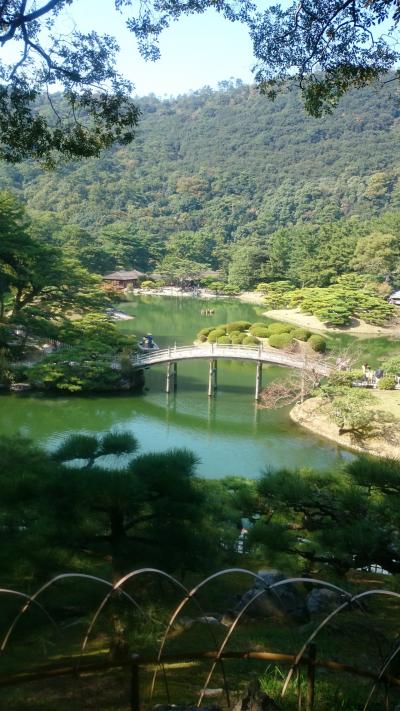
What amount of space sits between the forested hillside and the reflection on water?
25938 mm

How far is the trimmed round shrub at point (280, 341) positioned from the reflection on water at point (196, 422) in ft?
10.2

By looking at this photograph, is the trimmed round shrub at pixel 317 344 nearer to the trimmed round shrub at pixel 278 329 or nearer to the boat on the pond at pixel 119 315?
the trimmed round shrub at pixel 278 329

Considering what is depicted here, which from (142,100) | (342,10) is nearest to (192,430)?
(342,10)

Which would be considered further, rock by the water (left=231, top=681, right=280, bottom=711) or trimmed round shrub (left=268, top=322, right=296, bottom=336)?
trimmed round shrub (left=268, top=322, right=296, bottom=336)

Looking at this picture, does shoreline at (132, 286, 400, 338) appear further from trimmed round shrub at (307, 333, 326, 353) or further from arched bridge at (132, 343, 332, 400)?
arched bridge at (132, 343, 332, 400)

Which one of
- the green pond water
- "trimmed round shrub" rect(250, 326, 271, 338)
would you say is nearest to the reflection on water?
the green pond water

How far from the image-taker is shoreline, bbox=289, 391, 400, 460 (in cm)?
1491

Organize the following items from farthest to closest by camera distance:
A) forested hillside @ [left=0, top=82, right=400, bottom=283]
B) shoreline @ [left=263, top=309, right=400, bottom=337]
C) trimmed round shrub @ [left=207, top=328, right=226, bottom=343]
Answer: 1. forested hillside @ [left=0, top=82, right=400, bottom=283]
2. shoreline @ [left=263, top=309, right=400, bottom=337]
3. trimmed round shrub @ [left=207, top=328, right=226, bottom=343]

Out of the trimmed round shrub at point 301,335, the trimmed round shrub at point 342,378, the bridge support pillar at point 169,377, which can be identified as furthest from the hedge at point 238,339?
the trimmed round shrub at point 342,378

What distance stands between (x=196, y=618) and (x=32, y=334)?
16.3 metres

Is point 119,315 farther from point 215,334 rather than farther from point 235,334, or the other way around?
point 235,334

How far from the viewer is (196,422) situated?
17.9m

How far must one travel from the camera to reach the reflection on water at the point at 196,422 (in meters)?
15.0

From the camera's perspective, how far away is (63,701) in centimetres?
392
